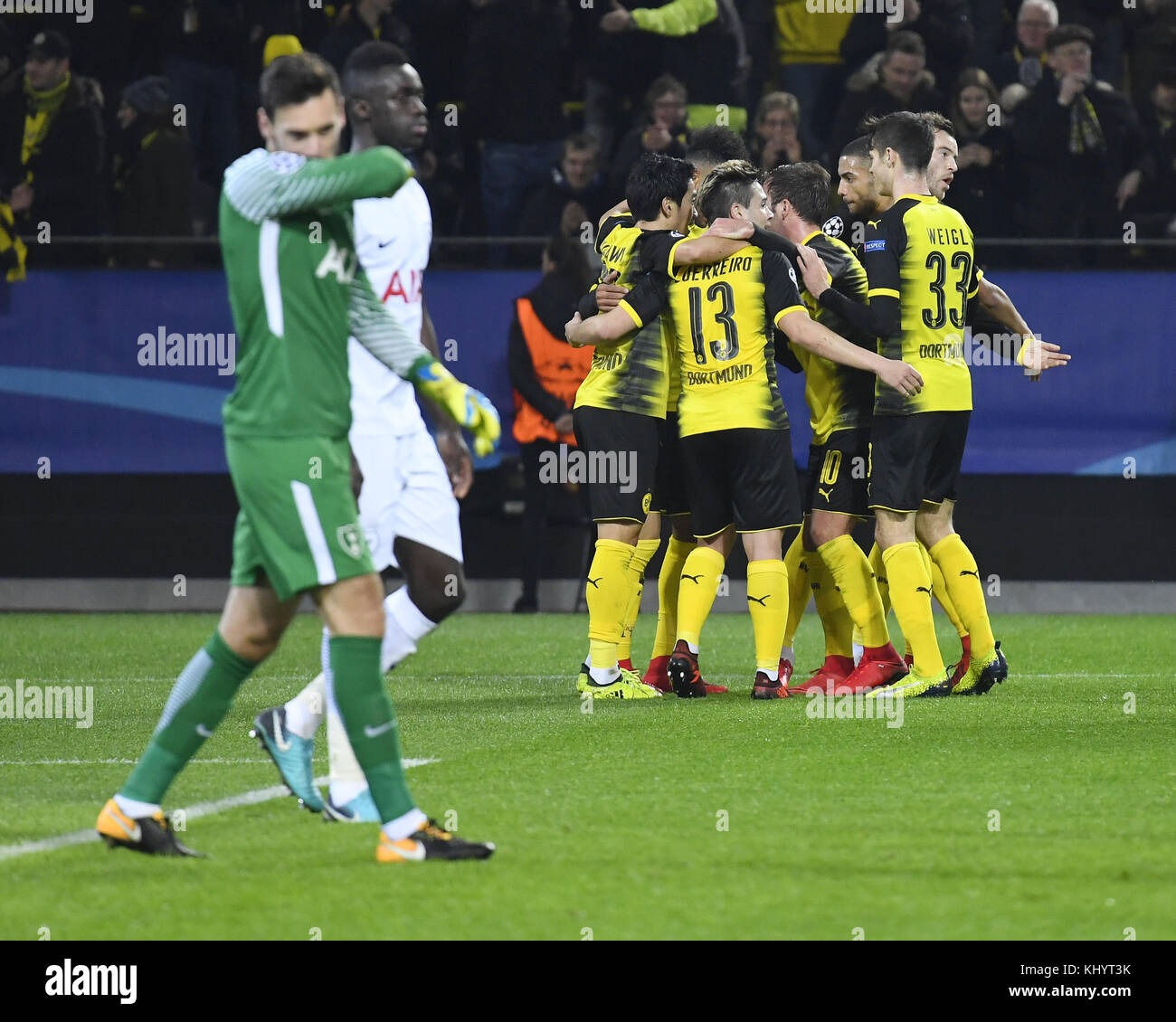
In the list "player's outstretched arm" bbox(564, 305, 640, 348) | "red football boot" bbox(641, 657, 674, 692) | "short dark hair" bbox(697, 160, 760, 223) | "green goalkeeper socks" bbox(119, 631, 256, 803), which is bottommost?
"red football boot" bbox(641, 657, 674, 692)

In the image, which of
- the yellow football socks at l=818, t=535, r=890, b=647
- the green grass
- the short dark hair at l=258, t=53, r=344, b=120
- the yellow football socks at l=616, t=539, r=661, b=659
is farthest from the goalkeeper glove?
the yellow football socks at l=818, t=535, r=890, b=647

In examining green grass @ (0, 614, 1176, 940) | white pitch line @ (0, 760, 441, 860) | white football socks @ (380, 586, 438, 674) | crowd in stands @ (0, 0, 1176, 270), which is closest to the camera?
green grass @ (0, 614, 1176, 940)

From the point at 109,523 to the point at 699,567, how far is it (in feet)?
19.5

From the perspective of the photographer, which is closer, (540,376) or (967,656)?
(967,656)

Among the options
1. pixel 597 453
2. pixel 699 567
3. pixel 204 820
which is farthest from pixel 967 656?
pixel 204 820

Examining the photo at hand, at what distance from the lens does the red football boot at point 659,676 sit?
332 inches

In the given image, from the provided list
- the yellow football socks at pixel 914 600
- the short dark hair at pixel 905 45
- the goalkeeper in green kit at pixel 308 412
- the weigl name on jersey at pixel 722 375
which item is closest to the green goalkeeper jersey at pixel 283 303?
the goalkeeper in green kit at pixel 308 412

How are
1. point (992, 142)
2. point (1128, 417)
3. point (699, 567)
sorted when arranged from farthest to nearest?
point (992, 142)
point (1128, 417)
point (699, 567)

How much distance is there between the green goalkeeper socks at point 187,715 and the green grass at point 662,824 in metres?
0.21

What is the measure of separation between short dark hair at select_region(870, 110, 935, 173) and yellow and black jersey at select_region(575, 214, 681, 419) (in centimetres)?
104

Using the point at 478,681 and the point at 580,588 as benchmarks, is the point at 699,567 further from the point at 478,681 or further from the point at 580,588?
the point at 580,588

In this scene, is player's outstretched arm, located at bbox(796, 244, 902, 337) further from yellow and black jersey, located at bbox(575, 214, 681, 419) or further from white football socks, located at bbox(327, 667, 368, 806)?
white football socks, located at bbox(327, 667, 368, 806)

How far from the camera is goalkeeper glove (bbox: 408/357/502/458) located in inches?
175
